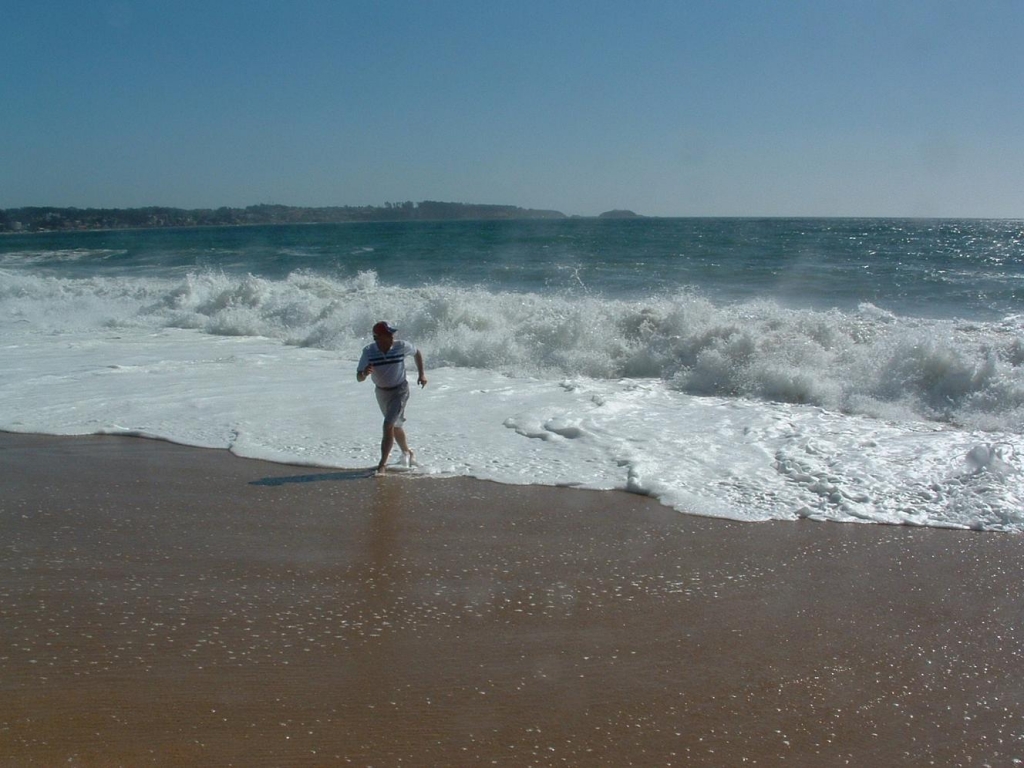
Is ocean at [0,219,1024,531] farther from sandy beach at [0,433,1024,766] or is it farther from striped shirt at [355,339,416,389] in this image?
sandy beach at [0,433,1024,766]

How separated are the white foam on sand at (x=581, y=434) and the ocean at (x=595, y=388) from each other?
0.03 meters

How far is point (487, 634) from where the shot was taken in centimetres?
481

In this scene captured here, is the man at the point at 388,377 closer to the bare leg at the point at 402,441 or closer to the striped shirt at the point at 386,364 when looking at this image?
the striped shirt at the point at 386,364

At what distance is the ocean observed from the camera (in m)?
7.87

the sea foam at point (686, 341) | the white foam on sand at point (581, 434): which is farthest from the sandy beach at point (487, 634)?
the sea foam at point (686, 341)

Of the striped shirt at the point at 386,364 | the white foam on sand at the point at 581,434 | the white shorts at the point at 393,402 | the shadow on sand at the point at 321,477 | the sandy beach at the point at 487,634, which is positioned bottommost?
the sandy beach at the point at 487,634

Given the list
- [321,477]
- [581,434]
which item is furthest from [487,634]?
[581,434]

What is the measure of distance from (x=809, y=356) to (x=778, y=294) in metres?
12.9

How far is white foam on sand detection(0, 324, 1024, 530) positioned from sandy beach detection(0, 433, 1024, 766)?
60cm

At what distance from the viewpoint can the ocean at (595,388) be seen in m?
7.87

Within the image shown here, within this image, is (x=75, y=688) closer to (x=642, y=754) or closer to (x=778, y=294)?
(x=642, y=754)

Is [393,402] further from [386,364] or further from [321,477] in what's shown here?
[321,477]

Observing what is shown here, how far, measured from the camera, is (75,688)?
416 cm

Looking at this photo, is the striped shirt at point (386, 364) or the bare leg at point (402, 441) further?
the bare leg at point (402, 441)
